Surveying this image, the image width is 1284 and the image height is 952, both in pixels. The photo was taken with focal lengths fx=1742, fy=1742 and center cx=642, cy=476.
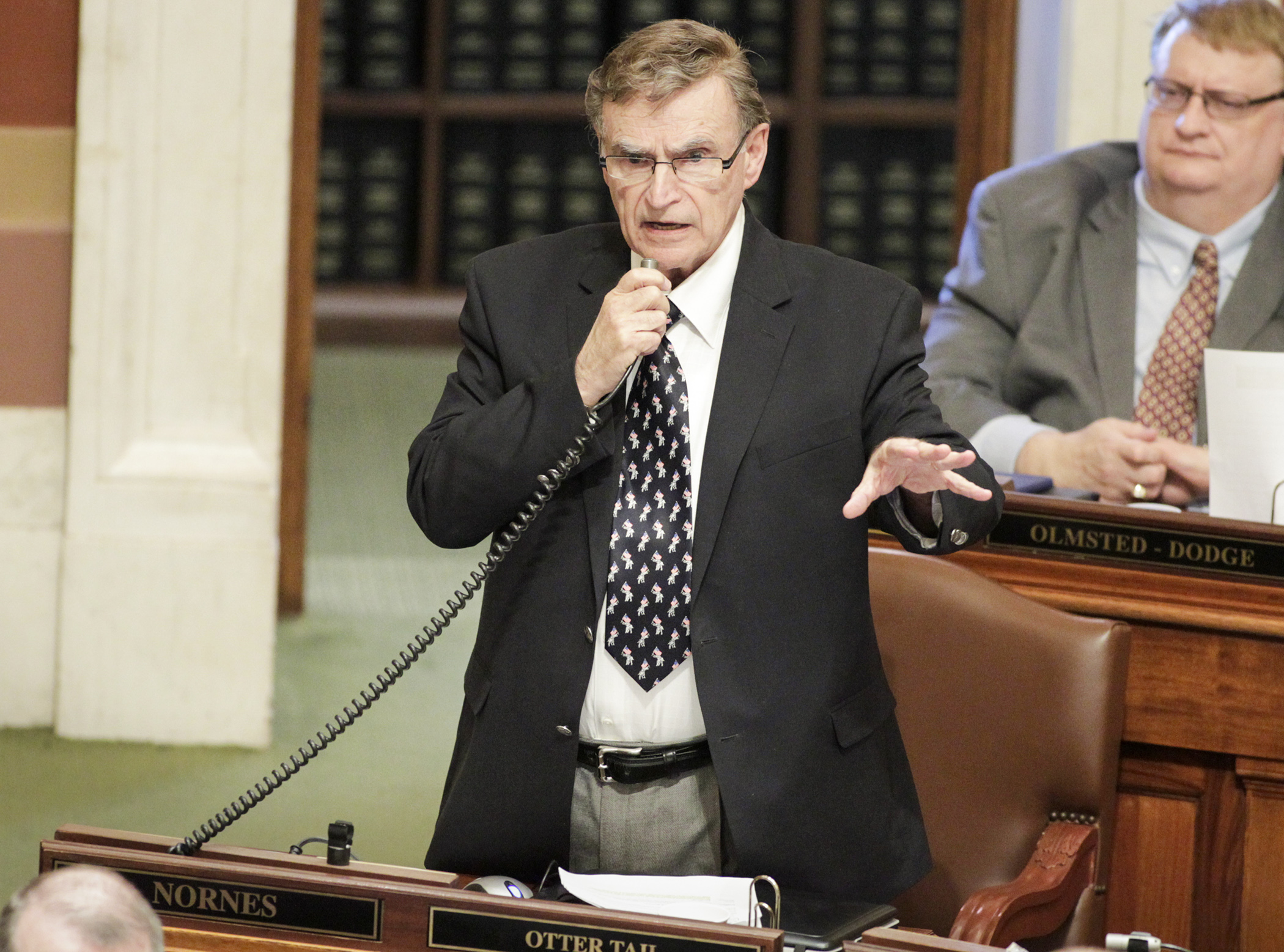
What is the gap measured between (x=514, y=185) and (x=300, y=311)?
307cm

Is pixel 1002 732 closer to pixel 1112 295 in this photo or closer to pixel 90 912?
pixel 1112 295

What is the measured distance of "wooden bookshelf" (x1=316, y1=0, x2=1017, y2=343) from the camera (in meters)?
6.87

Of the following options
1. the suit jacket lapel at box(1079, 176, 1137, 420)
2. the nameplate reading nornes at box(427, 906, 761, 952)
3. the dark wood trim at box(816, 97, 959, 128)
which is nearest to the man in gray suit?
the suit jacket lapel at box(1079, 176, 1137, 420)

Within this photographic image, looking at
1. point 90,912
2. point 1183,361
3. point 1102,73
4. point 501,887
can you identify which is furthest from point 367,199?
point 90,912

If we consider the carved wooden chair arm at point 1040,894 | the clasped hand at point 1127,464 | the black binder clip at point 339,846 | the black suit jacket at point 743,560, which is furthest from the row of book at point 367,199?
the black binder clip at point 339,846

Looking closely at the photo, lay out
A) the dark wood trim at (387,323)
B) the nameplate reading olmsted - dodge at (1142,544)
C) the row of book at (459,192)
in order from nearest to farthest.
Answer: the nameplate reading olmsted - dodge at (1142,544) → the dark wood trim at (387,323) → the row of book at (459,192)

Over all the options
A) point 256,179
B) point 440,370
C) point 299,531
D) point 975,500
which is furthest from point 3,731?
point 440,370

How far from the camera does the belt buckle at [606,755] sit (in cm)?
178

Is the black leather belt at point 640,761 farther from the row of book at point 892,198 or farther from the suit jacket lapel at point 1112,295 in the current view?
the row of book at point 892,198

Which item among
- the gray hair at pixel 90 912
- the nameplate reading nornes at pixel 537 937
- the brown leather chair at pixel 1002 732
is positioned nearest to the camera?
the gray hair at pixel 90 912

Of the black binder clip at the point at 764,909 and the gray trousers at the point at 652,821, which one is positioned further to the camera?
the gray trousers at the point at 652,821

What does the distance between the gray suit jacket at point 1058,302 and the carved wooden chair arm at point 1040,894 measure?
0.87 meters

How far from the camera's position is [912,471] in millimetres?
1665

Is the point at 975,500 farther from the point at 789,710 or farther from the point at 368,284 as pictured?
the point at 368,284
